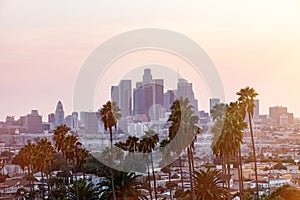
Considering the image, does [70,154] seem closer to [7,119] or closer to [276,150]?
[276,150]

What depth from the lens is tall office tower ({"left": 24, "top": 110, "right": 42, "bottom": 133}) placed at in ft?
585

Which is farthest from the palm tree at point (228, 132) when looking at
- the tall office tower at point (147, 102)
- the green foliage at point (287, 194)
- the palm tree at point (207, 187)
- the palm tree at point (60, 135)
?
the tall office tower at point (147, 102)

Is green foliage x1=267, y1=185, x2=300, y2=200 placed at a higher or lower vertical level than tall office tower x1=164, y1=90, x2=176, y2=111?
lower

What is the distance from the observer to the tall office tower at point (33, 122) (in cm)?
17843

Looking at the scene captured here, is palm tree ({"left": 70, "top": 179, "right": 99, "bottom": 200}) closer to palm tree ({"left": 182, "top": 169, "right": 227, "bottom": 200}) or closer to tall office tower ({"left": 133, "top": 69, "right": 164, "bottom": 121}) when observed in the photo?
palm tree ({"left": 182, "top": 169, "right": 227, "bottom": 200})

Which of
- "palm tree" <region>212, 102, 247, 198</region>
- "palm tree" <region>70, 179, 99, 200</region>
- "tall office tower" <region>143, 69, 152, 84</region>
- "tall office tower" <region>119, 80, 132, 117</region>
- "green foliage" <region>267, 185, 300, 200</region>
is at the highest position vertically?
"tall office tower" <region>143, 69, 152, 84</region>

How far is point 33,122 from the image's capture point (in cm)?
18350

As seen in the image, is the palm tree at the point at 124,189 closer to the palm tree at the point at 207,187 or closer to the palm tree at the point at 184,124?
the palm tree at the point at 184,124

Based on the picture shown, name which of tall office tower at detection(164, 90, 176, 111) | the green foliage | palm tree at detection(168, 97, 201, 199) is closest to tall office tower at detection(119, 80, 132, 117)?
tall office tower at detection(164, 90, 176, 111)

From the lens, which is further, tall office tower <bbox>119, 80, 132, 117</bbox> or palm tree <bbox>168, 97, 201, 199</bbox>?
A: tall office tower <bbox>119, 80, 132, 117</bbox>

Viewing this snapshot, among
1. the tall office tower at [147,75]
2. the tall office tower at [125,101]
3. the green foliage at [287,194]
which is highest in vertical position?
the tall office tower at [147,75]

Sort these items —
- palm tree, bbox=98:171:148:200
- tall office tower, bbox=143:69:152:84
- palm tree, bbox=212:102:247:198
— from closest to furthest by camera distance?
1. palm tree, bbox=212:102:247:198
2. palm tree, bbox=98:171:148:200
3. tall office tower, bbox=143:69:152:84

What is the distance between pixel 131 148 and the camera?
39656mm

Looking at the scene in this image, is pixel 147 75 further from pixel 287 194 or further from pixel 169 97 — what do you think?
pixel 287 194
